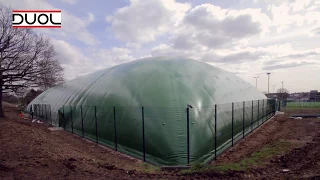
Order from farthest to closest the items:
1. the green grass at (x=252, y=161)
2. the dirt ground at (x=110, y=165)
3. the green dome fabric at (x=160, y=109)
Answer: the green dome fabric at (x=160, y=109)
the green grass at (x=252, y=161)
the dirt ground at (x=110, y=165)

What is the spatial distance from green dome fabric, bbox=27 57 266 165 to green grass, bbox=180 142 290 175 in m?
1.91

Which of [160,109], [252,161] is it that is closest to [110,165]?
[160,109]

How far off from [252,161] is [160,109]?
15.4 ft

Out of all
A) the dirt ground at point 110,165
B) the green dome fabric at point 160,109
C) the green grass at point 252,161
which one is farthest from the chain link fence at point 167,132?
the green grass at point 252,161

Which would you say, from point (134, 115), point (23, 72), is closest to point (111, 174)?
point (134, 115)

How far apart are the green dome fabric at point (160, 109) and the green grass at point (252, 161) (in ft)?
6.27

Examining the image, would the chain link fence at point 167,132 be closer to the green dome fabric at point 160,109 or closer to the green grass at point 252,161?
the green dome fabric at point 160,109

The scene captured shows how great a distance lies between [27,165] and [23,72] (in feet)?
58.0

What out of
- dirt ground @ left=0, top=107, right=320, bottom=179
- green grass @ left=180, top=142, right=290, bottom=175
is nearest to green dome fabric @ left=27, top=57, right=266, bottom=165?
dirt ground @ left=0, top=107, right=320, bottom=179

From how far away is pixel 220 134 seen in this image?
12461 millimetres

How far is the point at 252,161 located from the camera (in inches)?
368

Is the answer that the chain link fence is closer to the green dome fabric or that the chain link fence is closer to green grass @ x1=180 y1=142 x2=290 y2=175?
the green dome fabric

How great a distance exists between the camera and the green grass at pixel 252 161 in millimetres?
7859

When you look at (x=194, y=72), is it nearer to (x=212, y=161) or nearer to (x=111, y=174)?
(x=212, y=161)
